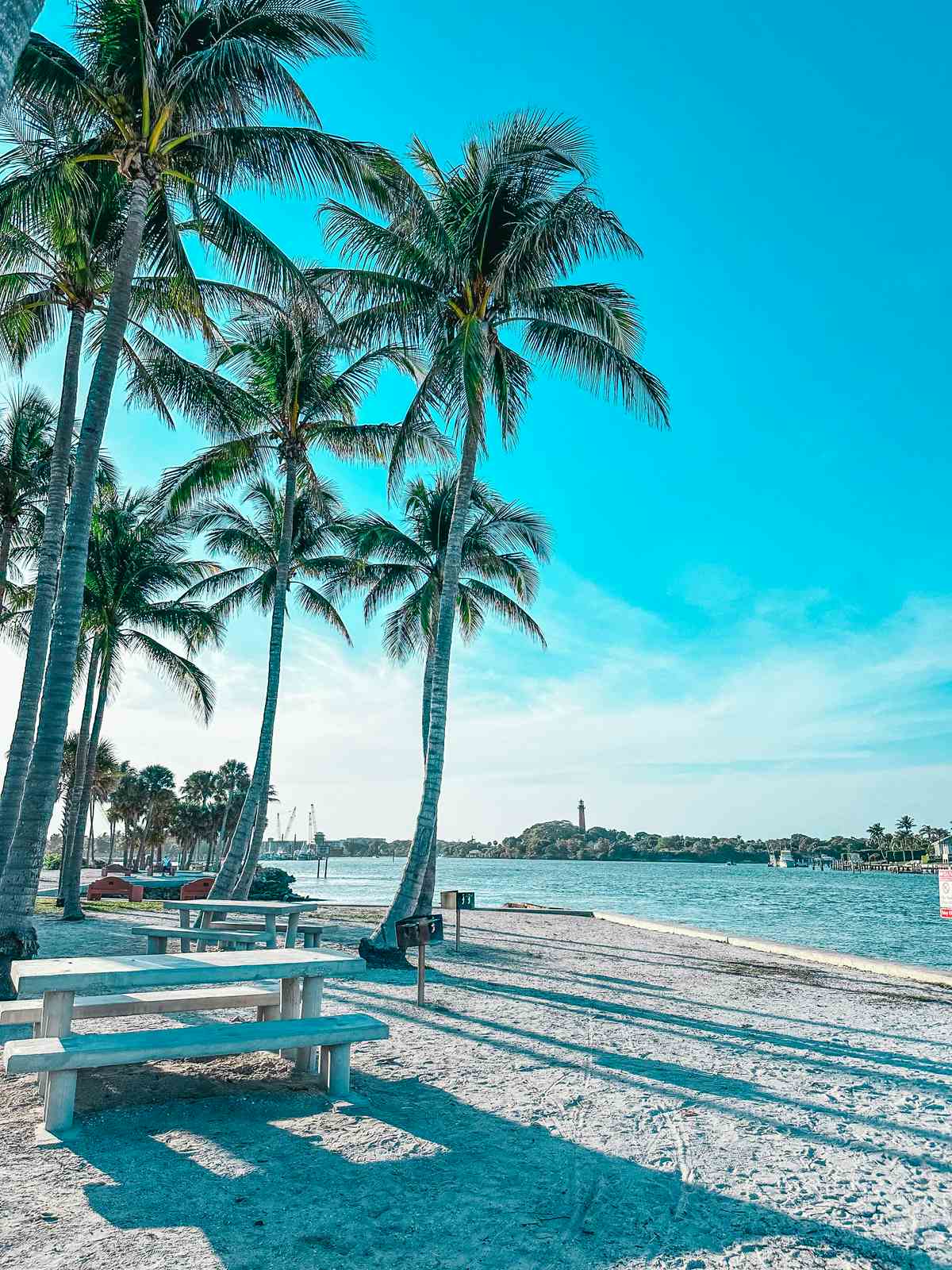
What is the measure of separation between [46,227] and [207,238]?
2124 millimetres

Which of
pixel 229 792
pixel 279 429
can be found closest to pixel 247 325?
pixel 279 429

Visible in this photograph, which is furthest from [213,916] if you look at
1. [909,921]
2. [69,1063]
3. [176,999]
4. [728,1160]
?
[909,921]

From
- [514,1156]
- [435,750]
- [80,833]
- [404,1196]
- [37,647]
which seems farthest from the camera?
[80,833]

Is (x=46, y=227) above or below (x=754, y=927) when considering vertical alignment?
above

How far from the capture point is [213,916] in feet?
44.0

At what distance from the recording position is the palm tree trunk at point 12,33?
313 centimetres

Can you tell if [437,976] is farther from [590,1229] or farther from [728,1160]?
[590,1229]

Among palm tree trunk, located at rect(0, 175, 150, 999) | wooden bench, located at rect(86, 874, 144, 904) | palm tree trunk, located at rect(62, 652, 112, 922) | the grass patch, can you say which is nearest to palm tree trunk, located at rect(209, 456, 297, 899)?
palm tree trunk, located at rect(62, 652, 112, 922)

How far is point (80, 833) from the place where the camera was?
1862cm

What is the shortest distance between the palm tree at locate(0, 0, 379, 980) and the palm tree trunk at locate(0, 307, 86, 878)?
1.08m

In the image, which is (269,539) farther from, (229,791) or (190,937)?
(229,791)

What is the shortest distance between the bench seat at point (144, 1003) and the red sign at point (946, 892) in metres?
10.2

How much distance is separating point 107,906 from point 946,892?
2147 centimetres

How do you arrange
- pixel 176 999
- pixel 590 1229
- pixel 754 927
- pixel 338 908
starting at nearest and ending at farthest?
1. pixel 590 1229
2. pixel 176 999
3. pixel 338 908
4. pixel 754 927
